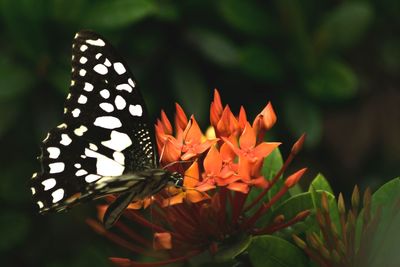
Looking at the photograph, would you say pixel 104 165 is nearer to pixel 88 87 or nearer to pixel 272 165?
pixel 88 87

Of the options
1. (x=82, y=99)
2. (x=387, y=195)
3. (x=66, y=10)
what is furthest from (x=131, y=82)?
(x=66, y=10)

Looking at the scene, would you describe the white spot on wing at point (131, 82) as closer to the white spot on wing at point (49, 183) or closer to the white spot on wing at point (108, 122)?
the white spot on wing at point (108, 122)

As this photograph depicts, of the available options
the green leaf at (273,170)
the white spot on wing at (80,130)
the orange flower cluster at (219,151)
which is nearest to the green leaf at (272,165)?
the green leaf at (273,170)

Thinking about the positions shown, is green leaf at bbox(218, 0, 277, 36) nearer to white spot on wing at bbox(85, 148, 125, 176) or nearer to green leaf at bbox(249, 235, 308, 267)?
white spot on wing at bbox(85, 148, 125, 176)

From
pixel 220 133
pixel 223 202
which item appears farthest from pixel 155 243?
pixel 220 133

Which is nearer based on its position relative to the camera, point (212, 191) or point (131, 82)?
point (212, 191)

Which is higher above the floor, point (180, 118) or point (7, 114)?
point (180, 118)

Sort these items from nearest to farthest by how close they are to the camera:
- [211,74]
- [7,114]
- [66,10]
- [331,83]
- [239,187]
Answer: [239,187] < [66,10] < [7,114] < [331,83] < [211,74]

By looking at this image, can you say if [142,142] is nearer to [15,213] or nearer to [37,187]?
[37,187]

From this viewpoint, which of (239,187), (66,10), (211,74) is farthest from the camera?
(211,74)
